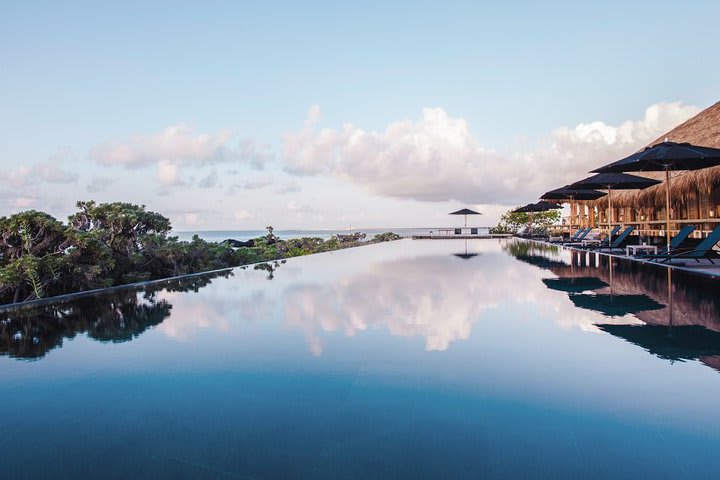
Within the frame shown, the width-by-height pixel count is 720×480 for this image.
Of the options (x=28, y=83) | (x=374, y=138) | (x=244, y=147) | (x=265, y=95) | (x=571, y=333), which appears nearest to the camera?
(x=571, y=333)

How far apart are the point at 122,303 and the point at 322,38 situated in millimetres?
11883

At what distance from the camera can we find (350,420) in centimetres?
217

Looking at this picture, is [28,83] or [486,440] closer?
[486,440]

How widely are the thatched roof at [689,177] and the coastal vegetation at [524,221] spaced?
29.9ft

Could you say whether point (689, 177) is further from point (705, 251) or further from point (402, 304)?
point (402, 304)

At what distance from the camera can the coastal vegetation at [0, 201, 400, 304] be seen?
244 inches

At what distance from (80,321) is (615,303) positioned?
6.18 m

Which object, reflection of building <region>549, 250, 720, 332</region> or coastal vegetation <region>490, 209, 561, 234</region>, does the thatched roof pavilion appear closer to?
reflection of building <region>549, 250, 720, 332</region>

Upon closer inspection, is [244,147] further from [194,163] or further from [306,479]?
[306,479]

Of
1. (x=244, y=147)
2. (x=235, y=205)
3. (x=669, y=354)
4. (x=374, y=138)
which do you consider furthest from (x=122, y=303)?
(x=235, y=205)

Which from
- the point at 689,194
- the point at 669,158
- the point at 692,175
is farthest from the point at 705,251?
the point at 689,194

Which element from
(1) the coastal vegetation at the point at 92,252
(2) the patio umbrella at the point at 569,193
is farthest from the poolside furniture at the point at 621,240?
(1) the coastal vegetation at the point at 92,252

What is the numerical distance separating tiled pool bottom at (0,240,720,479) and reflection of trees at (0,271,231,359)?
0.12 ft

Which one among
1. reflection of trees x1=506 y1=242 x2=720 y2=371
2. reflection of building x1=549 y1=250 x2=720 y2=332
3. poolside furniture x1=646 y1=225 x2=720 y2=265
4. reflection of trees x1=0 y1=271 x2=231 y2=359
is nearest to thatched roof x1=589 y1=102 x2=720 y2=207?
reflection of building x1=549 y1=250 x2=720 y2=332
